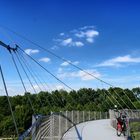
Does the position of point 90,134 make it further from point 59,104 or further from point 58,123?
point 59,104

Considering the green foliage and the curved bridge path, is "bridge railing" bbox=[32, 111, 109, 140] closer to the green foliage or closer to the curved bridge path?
the curved bridge path

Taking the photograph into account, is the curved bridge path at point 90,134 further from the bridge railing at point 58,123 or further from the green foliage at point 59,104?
the green foliage at point 59,104

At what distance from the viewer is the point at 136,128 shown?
115 ft

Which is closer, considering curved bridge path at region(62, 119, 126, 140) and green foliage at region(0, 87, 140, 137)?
curved bridge path at region(62, 119, 126, 140)

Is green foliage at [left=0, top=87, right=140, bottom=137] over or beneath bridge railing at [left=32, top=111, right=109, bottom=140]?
over

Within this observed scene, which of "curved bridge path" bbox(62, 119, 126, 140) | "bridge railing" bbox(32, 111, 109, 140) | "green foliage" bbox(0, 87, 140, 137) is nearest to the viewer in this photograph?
"bridge railing" bbox(32, 111, 109, 140)

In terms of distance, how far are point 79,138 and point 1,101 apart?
91118mm

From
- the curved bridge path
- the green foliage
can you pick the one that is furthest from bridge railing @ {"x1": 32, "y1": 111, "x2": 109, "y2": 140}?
the green foliage

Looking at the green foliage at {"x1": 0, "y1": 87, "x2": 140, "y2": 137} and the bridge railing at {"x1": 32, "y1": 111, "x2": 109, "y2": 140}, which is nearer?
the bridge railing at {"x1": 32, "y1": 111, "x2": 109, "y2": 140}

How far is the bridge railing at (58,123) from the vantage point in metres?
11.0

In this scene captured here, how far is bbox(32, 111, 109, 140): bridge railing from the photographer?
1103 centimetres

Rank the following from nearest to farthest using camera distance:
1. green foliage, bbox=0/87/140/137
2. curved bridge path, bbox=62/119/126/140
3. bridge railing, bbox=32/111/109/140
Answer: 1. bridge railing, bbox=32/111/109/140
2. curved bridge path, bbox=62/119/126/140
3. green foliage, bbox=0/87/140/137

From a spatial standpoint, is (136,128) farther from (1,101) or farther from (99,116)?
(1,101)

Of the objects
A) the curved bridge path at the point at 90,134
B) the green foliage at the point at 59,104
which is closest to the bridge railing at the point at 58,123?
the curved bridge path at the point at 90,134
